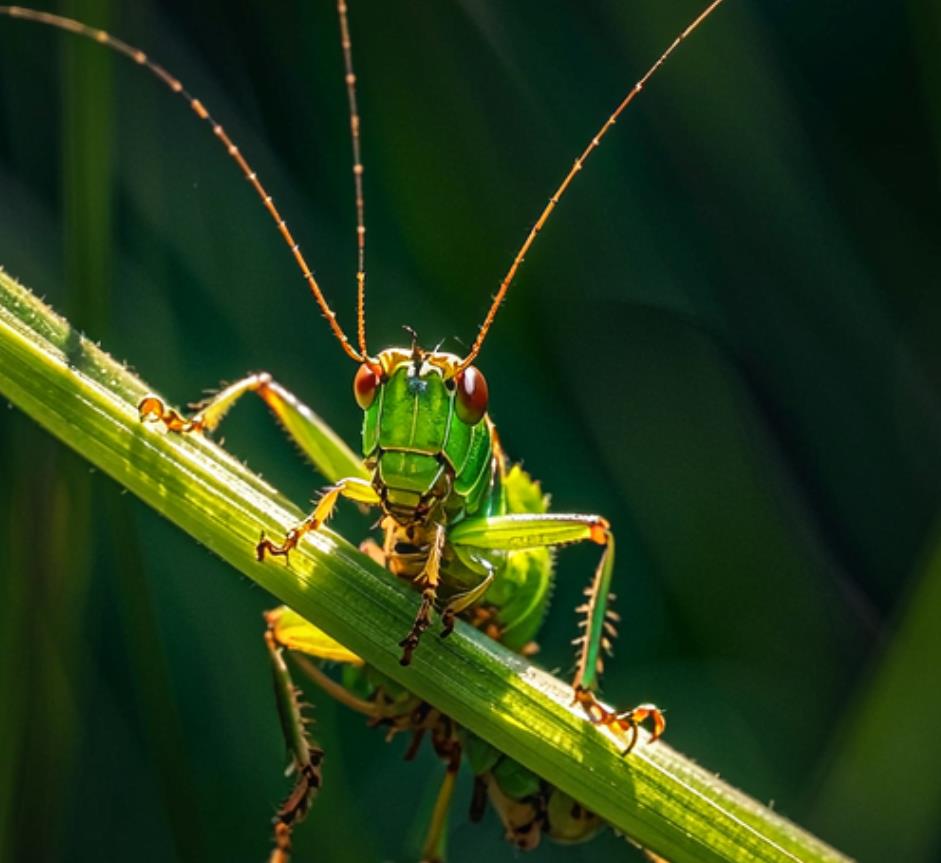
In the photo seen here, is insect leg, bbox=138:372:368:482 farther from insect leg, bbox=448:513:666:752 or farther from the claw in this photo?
the claw

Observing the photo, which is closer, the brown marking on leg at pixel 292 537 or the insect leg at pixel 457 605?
the brown marking on leg at pixel 292 537

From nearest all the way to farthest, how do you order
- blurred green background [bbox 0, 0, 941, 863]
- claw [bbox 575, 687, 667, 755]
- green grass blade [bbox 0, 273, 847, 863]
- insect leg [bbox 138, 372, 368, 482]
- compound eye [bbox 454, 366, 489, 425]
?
green grass blade [bbox 0, 273, 847, 863] < claw [bbox 575, 687, 667, 755] < compound eye [bbox 454, 366, 489, 425] < insect leg [bbox 138, 372, 368, 482] < blurred green background [bbox 0, 0, 941, 863]

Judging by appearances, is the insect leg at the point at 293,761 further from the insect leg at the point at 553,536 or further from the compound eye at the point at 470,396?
the compound eye at the point at 470,396

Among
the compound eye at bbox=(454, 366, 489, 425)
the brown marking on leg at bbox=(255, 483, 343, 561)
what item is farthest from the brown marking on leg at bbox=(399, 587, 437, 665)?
the compound eye at bbox=(454, 366, 489, 425)

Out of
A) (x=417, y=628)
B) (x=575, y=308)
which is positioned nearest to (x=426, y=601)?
(x=417, y=628)

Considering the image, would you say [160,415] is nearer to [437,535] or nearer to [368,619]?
[368,619]

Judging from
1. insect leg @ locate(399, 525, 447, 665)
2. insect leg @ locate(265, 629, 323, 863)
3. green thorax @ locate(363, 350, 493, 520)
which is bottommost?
insect leg @ locate(265, 629, 323, 863)

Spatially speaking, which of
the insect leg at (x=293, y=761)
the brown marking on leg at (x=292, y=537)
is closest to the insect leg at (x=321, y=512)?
the brown marking on leg at (x=292, y=537)
